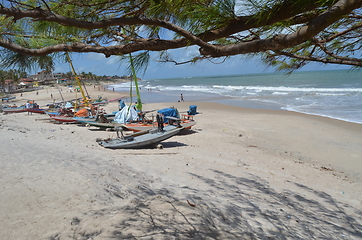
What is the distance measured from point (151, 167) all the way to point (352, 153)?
695cm

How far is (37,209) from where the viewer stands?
301 centimetres

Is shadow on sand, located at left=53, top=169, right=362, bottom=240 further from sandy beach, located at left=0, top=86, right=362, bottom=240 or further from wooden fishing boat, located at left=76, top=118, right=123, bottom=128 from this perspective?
wooden fishing boat, located at left=76, top=118, right=123, bottom=128

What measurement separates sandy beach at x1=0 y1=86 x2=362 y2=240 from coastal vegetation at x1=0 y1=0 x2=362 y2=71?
73.4 inches

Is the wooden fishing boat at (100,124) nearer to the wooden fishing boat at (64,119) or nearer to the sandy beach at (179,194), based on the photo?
the wooden fishing boat at (64,119)

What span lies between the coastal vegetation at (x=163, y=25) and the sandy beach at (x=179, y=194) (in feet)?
6.12

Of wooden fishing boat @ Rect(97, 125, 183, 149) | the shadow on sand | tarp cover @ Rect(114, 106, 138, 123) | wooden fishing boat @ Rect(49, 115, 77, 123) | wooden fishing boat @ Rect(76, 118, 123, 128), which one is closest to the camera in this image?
the shadow on sand

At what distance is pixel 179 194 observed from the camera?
387cm

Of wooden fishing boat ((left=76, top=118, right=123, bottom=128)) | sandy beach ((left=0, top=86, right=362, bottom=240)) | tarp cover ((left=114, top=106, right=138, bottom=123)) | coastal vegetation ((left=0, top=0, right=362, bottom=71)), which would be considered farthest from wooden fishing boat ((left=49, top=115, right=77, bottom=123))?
coastal vegetation ((left=0, top=0, right=362, bottom=71))

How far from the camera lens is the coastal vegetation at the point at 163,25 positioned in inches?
64.2

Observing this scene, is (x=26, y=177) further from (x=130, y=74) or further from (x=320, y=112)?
(x=320, y=112)

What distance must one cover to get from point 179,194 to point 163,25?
2.78m

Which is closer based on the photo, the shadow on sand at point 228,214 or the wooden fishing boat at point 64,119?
the shadow on sand at point 228,214

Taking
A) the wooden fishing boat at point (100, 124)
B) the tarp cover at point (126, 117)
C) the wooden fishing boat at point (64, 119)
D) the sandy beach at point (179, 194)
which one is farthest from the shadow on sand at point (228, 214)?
the wooden fishing boat at point (64, 119)

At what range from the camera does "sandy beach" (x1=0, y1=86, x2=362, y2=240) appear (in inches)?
111
